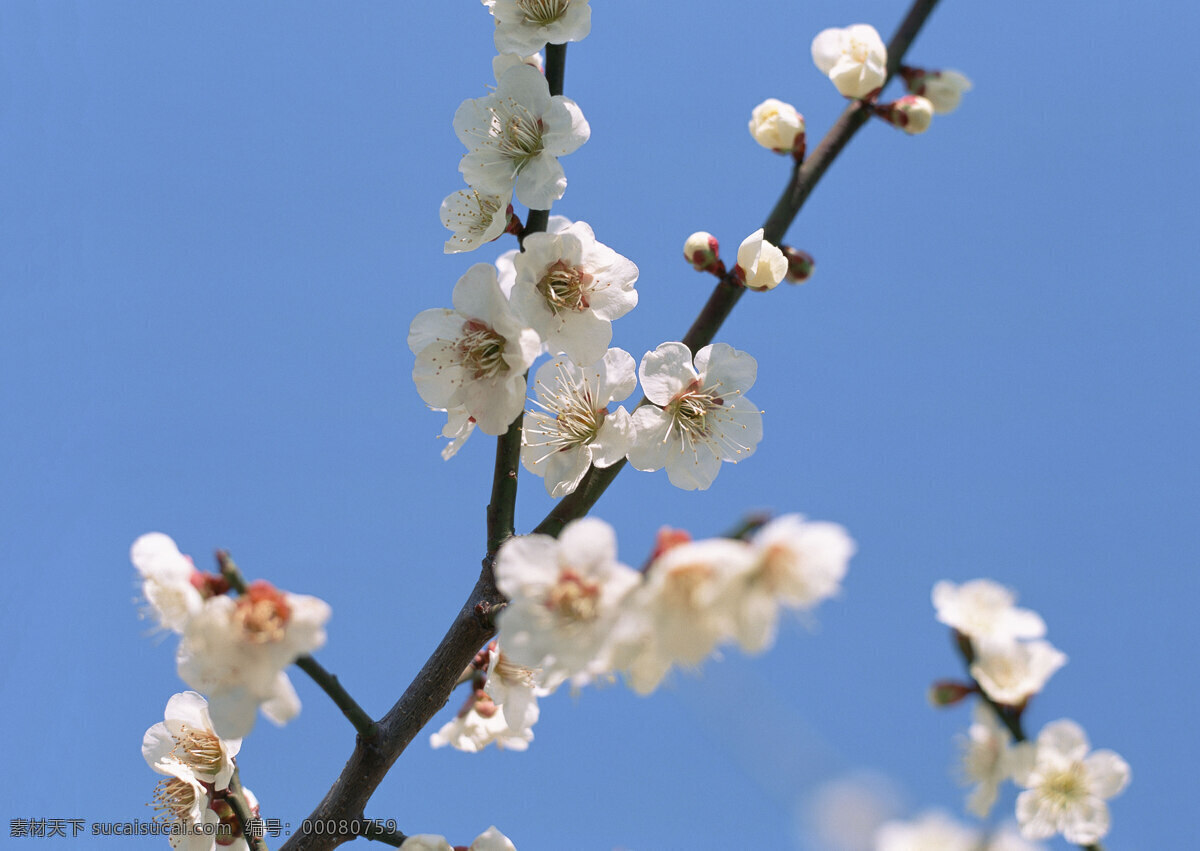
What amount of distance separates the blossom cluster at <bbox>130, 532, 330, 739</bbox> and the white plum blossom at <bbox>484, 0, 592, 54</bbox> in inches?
51.2

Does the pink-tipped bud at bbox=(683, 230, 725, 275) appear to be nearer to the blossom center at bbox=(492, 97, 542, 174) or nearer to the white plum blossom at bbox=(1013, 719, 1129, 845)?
the blossom center at bbox=(492, 97, 542, 174)

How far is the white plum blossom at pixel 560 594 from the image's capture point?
1048mm

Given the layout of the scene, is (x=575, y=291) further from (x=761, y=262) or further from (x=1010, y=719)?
(x=1010, y=719)

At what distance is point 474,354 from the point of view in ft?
5.43

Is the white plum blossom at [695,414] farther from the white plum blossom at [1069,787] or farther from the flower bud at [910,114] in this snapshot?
the white plum blossom at [1069,787]

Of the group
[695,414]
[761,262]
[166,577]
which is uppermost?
[761,262]

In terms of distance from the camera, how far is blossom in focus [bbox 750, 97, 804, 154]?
6.25 feet

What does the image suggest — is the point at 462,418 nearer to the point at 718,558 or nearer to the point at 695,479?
the point at 695,479

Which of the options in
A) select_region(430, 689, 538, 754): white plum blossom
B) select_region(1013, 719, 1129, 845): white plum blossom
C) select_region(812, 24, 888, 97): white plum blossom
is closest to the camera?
select_region(1013, 719, 1129, 845): white plum blossom

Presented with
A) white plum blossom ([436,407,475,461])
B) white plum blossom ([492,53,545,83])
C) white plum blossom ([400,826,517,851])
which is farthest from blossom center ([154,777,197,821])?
white plum blossom ([492,53,545,83])

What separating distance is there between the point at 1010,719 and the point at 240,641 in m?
1.12

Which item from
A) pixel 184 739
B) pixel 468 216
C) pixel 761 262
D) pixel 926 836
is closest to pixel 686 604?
pixel 926 836

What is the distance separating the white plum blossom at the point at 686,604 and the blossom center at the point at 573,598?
0.09 meters

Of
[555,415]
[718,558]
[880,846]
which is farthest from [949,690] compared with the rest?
[555,415]
